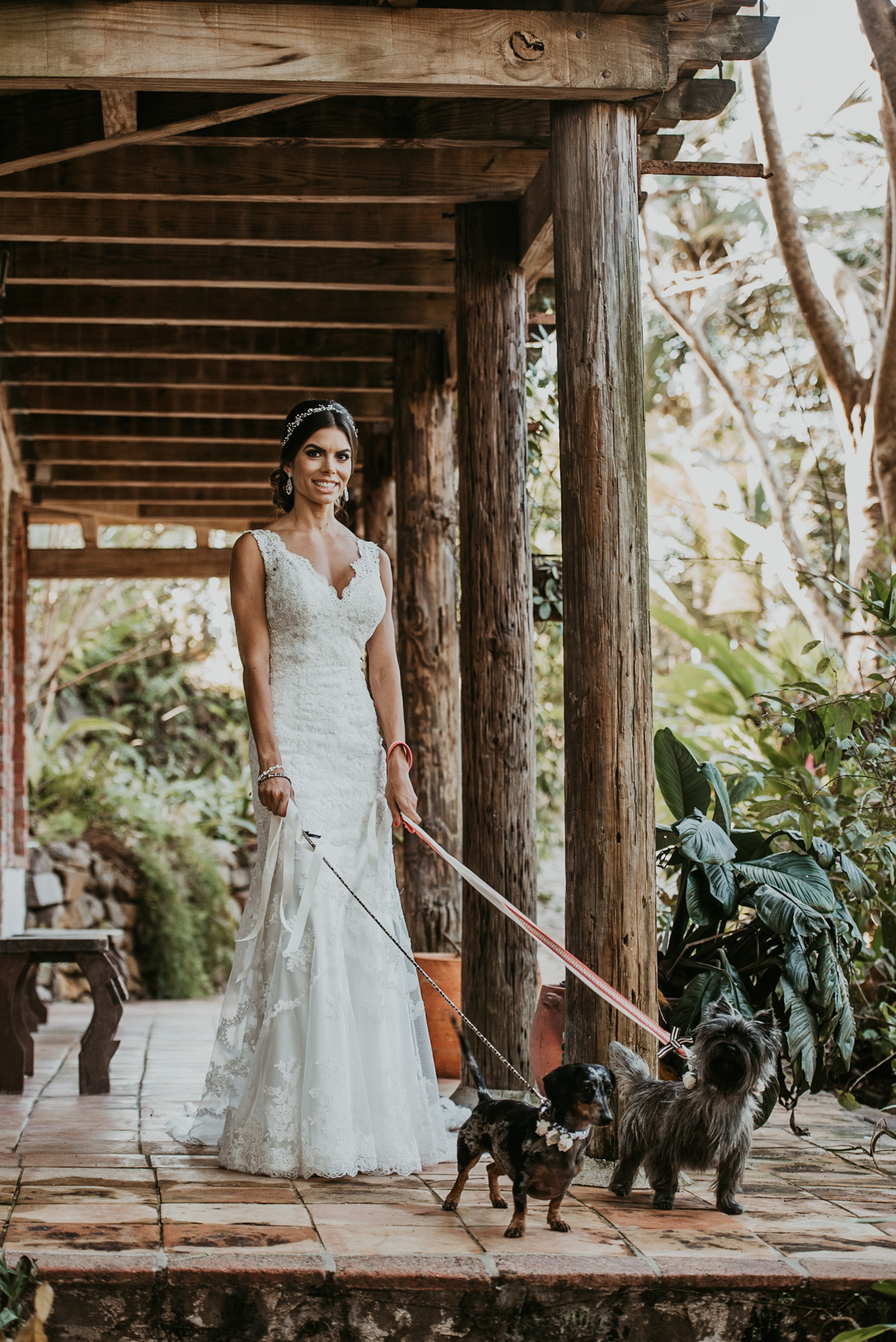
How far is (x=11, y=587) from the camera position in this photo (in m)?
9.14

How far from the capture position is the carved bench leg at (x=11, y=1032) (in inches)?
183

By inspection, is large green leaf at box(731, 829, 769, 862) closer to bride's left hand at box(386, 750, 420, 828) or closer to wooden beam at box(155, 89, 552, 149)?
bride's left hand at box(386, 750, 420, 828)

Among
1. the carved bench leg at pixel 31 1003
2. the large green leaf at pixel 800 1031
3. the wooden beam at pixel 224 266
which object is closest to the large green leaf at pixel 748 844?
the large green leaf at pixel 800 1031

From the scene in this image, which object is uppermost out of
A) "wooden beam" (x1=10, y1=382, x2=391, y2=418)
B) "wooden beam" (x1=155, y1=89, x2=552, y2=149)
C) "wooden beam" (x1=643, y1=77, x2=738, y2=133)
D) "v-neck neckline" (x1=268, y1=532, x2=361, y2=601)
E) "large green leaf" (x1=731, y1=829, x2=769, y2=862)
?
"wooden beam" (x1=10, y1=382, x2=391, y2=418)

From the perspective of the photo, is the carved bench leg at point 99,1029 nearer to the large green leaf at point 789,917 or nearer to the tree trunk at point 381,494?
the large green leaf at point 789,917

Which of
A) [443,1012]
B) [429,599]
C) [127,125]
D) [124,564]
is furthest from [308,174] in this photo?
[124,564]

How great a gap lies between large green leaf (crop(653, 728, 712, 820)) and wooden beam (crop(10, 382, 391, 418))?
348 centimetres

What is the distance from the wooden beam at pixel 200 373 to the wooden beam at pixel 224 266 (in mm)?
1367

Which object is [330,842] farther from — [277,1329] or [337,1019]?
[277,1329]

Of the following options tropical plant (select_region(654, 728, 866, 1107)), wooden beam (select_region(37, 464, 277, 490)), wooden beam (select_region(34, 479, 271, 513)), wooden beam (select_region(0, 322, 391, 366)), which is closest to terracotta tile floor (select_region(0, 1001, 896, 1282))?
tropical plant (select_region(654, 728, 866, 1107))

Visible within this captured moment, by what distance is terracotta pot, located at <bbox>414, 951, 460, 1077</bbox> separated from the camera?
17.1ft

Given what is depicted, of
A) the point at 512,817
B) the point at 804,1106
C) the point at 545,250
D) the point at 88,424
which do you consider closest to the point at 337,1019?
the point at 512,817

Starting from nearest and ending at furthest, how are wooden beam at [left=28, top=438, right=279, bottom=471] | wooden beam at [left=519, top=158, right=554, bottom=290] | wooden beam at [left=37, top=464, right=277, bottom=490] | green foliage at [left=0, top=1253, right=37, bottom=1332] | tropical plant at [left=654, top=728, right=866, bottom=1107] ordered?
green foliage at [left=0, top=1253, right=37, bottom=1332]
tropical plant at [left=654, top=728, right=866, bottom=1107]
wooden beam at [left=519, top=158, right=554, bottom=290]
wooden beam at [left=28, top=438, right=279, bottom=471]
wooden beam at [left=37, top=464, right=277, bottom=490]

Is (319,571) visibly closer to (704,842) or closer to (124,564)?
(704,842)
